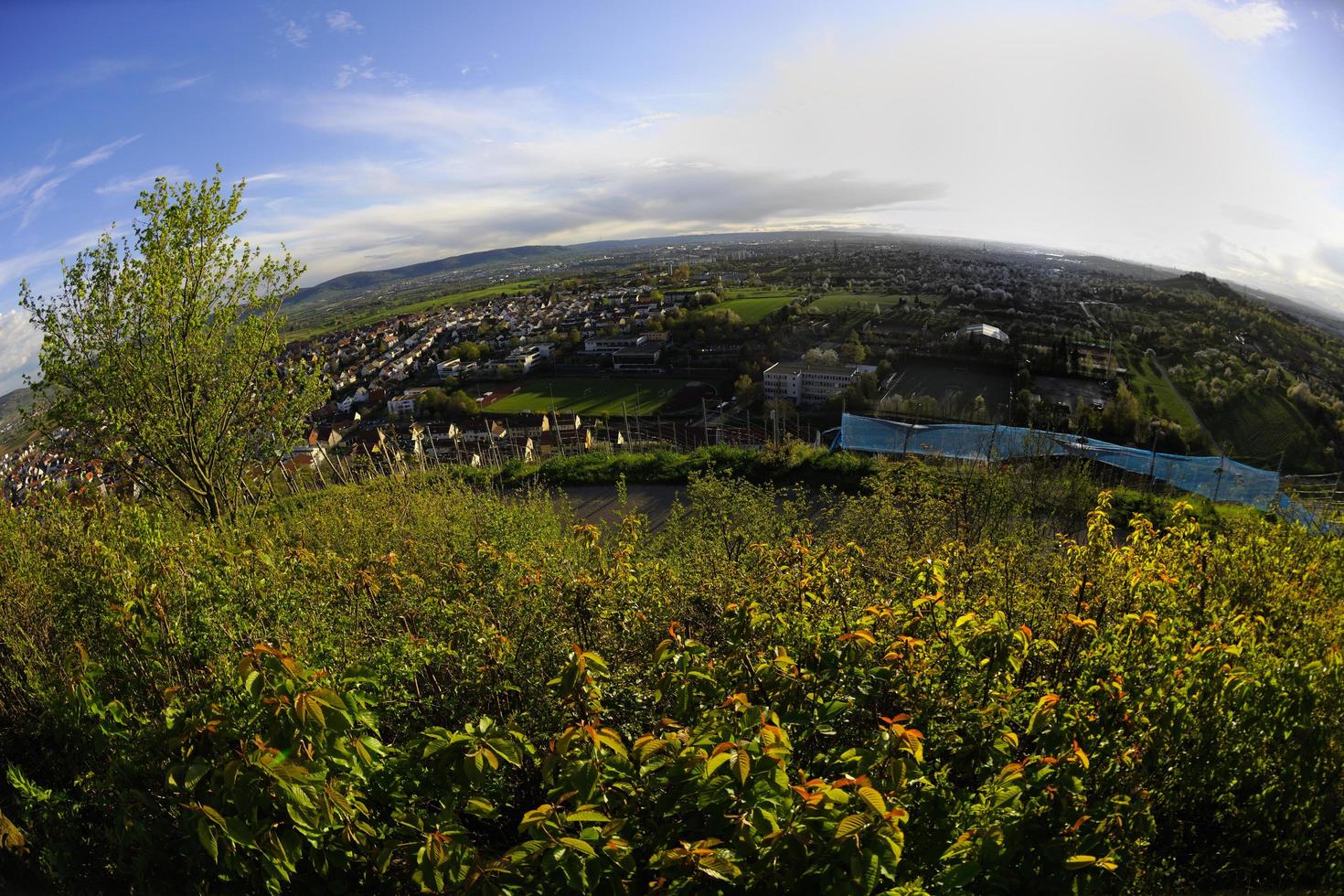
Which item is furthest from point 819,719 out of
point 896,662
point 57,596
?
point 57,596

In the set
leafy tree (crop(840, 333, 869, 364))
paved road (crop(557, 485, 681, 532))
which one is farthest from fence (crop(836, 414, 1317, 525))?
leafy tree (crop(840, 333, 869, 364))

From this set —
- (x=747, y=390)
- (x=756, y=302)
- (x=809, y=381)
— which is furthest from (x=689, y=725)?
(x=756, y=302)

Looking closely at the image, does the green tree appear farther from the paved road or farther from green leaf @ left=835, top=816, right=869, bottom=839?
green leaf @ left=835, top=816, right=869, bottom=839

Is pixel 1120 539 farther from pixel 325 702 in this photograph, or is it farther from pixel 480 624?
pixel 325 702

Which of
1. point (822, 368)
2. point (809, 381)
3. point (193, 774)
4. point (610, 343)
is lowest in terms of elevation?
point (193, 774)

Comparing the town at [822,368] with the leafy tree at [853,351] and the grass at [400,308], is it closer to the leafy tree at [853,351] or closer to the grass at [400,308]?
the leafy tree at [853,351]

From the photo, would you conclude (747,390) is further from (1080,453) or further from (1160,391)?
(1080,453)
